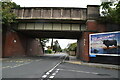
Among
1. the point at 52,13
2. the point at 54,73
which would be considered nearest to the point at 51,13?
the point at 52,13

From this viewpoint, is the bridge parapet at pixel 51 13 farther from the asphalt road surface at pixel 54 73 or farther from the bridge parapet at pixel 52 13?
the asphalt road surface at pixel 54 73

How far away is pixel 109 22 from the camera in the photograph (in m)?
25.5

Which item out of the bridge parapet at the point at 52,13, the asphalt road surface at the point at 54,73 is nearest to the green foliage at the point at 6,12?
the bridge parapet at the point at 52,13

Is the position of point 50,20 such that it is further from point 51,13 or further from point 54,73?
point 54,73

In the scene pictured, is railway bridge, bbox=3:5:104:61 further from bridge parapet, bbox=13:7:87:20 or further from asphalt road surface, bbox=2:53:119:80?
asphalt road surface, bbox=2:53:119:80

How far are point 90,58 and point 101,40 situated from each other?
10.9 ft

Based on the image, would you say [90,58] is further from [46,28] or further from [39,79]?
[39,79]

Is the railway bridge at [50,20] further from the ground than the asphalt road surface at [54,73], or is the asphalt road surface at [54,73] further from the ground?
the railway bridge at [50,20]

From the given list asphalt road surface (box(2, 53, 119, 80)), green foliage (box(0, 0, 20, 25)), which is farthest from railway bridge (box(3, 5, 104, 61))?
asphalt road surface (box(2, 53, 119, 80))

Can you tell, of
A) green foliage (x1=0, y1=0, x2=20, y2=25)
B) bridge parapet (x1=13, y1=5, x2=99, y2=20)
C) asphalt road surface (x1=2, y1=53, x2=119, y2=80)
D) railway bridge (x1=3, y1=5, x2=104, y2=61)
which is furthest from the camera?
bridge parapet (x1=13, y1=5, x2=99, y2=20)

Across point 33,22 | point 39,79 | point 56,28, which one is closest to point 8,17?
point 33,22

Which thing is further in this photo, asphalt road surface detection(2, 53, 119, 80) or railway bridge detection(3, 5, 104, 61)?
railway bridge detection(3, 5, 104, 61)

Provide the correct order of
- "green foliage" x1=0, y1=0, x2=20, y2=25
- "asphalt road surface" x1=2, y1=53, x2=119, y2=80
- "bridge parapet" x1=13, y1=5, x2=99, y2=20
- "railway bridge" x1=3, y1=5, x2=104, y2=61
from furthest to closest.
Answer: "bridge parapet" x1=13, y1=5, x2=99, y2=20 < "railway bridge" x1=3, y1=5, x2=104, y2=61 < "green foliage" x1=0, y1=0, x2=20, y2=25 < "asphalt road surface" x1=2, y1=53, x2=119, y2=80

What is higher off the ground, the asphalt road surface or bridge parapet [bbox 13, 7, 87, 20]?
bridge parapet [bbox 13, 7, 87, 20]
